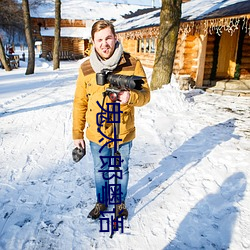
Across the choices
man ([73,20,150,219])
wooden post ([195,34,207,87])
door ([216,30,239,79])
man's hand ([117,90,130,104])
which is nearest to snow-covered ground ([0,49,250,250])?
man ([73,20,150,219])

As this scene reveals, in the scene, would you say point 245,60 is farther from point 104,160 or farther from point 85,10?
point 85,10

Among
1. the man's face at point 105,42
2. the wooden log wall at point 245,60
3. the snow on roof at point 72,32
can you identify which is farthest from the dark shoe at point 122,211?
the snow on roof at point 72,32

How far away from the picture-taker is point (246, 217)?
2.54 meters

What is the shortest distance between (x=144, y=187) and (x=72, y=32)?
3086cm

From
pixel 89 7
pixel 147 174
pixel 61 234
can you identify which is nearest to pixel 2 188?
pixel 61 234

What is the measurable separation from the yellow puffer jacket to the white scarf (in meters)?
0.09

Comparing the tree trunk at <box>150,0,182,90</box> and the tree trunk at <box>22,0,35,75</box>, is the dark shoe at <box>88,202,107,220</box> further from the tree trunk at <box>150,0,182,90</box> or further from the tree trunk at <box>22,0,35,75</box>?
the tree trunk at <box>22,0,35,75</box>

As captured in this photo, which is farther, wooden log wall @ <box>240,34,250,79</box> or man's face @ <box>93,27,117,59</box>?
wooden log wall @ <box>240,34,250,79</box>

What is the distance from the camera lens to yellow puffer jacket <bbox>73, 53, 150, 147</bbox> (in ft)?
6.46

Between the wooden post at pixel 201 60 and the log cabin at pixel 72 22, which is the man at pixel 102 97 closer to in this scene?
the wooden post at pixel 201 60

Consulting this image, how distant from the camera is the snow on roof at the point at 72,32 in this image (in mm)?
28953

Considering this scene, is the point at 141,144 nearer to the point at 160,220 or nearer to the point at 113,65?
the point at 160,220

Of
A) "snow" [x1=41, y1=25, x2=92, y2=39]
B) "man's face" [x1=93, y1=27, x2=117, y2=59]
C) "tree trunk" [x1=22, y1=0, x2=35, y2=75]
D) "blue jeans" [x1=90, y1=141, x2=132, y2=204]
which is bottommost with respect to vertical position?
"blue jeans" [x1=90, y1=141, x2=132, y2=204]

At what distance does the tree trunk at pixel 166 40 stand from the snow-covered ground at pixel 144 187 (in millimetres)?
2087
